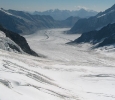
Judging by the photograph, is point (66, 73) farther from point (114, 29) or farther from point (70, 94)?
point (114, 29)

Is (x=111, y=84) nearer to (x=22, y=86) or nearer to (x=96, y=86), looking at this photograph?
(x=96, y=86)

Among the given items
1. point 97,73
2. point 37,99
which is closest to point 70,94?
point 37,99

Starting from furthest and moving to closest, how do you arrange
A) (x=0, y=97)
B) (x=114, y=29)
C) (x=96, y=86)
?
(x=114, y=29), (x=96, y=86), (x=0, y=97)

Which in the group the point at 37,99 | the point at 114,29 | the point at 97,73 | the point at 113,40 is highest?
the point at 114,29

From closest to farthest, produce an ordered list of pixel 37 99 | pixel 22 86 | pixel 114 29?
pixel 37 99
pixel 22 86
pixel 114 29

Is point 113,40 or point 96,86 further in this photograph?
point 113,40

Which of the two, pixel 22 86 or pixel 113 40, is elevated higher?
pixel 113 40

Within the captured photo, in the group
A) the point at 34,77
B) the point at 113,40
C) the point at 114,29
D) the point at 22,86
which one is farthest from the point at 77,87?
the point at 114,29

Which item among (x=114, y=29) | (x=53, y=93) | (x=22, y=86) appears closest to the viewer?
(x=22, y=86)

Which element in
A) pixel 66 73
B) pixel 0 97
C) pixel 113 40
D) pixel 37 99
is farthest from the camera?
pixel 113 40
